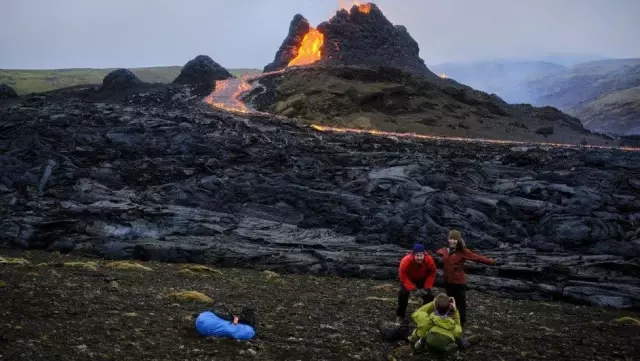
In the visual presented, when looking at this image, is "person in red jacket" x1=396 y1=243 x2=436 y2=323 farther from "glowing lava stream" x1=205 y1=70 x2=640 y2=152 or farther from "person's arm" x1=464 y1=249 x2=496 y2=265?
"glowing lava stream" x1=205 y1=70 x2=640 y2=152

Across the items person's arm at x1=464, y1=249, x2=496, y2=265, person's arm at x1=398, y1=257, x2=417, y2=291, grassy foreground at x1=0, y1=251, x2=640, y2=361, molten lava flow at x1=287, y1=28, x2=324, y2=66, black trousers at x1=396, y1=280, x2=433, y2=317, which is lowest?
grassy foreground at x1=0, y1=251, x2=640, y2=361

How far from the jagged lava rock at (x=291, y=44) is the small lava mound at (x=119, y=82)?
33963mm

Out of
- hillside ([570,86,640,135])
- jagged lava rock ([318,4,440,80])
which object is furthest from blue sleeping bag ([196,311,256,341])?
hillside ([570,86,640,135])

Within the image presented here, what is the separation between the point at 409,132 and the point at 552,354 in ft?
178

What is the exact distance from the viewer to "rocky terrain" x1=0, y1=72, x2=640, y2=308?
26125 millimetres

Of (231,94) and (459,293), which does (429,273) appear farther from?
(231,94)

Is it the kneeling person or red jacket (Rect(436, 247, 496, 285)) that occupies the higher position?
red jacket (Rect(436, 247, 496, 285))

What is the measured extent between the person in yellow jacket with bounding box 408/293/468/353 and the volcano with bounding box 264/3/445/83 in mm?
89796

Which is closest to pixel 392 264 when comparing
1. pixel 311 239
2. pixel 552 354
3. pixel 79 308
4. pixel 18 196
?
pixel 311 239

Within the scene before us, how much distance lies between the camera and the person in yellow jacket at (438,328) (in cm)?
1169

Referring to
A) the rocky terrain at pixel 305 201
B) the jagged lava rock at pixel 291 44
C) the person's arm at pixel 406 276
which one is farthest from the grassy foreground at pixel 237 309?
the jagged lava rock at pixel 291 44

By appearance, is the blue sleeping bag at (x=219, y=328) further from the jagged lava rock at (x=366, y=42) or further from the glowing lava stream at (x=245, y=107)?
the jagged lava rock at (x=366, y=42)

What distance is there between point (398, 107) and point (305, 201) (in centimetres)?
4241

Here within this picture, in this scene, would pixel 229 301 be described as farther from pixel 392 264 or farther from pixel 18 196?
pixel 18 196
